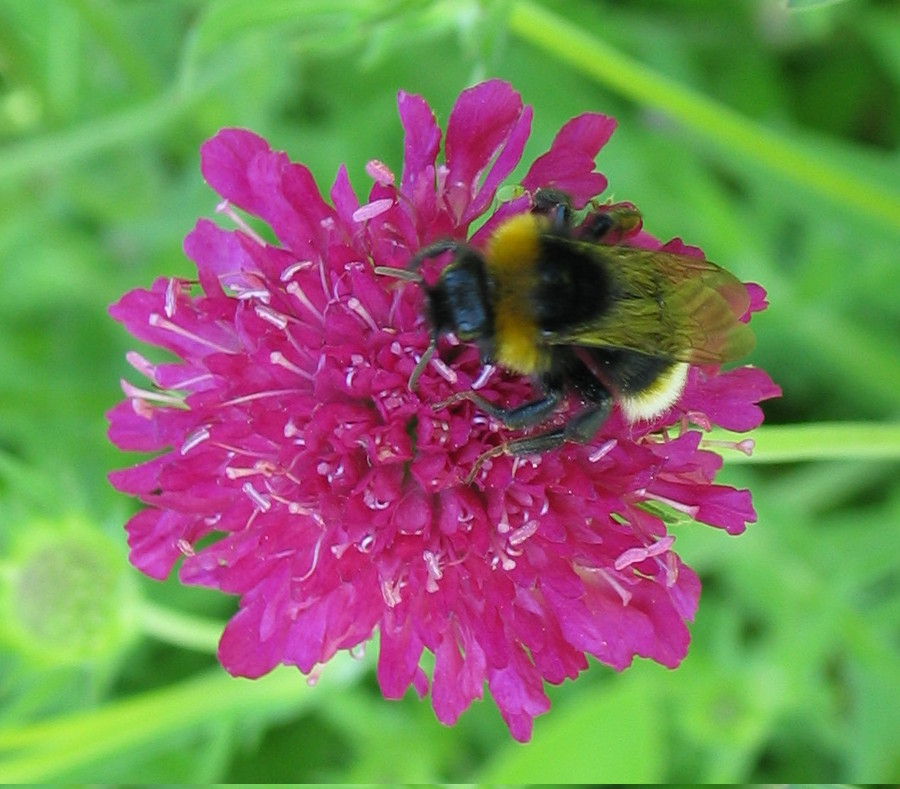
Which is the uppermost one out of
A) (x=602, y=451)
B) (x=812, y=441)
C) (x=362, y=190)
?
(x=602, y=451)

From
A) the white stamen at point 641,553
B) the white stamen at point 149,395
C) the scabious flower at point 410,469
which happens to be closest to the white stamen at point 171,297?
the scabious flower at point 410,469

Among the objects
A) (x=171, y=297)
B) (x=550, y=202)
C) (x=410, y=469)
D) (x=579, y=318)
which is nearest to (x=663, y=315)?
(x=579, y=318)

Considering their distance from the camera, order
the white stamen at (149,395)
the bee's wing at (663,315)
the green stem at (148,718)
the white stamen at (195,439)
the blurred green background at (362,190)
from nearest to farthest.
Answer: the bee's wing at (663,315)
the white stamen at (195,439)
the white stamen at (149,395)
the green stem at (148,718)
the blurred green background at (362,190)

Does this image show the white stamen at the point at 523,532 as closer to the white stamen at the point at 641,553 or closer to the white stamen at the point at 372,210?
the white stamen at the point at 641,553

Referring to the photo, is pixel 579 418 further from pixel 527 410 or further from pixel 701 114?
pixel 701 114

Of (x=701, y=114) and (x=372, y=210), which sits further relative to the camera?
(x=701, y=114)

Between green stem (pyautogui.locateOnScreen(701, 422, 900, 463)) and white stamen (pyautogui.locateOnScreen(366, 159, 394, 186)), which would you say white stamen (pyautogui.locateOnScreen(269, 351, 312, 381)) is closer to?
white stamen (pyautogui.locateOnScreen(366, 159, 394, 186))

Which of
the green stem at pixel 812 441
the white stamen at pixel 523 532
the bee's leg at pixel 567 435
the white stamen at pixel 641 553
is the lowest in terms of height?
the green stem at pixel 812 441
